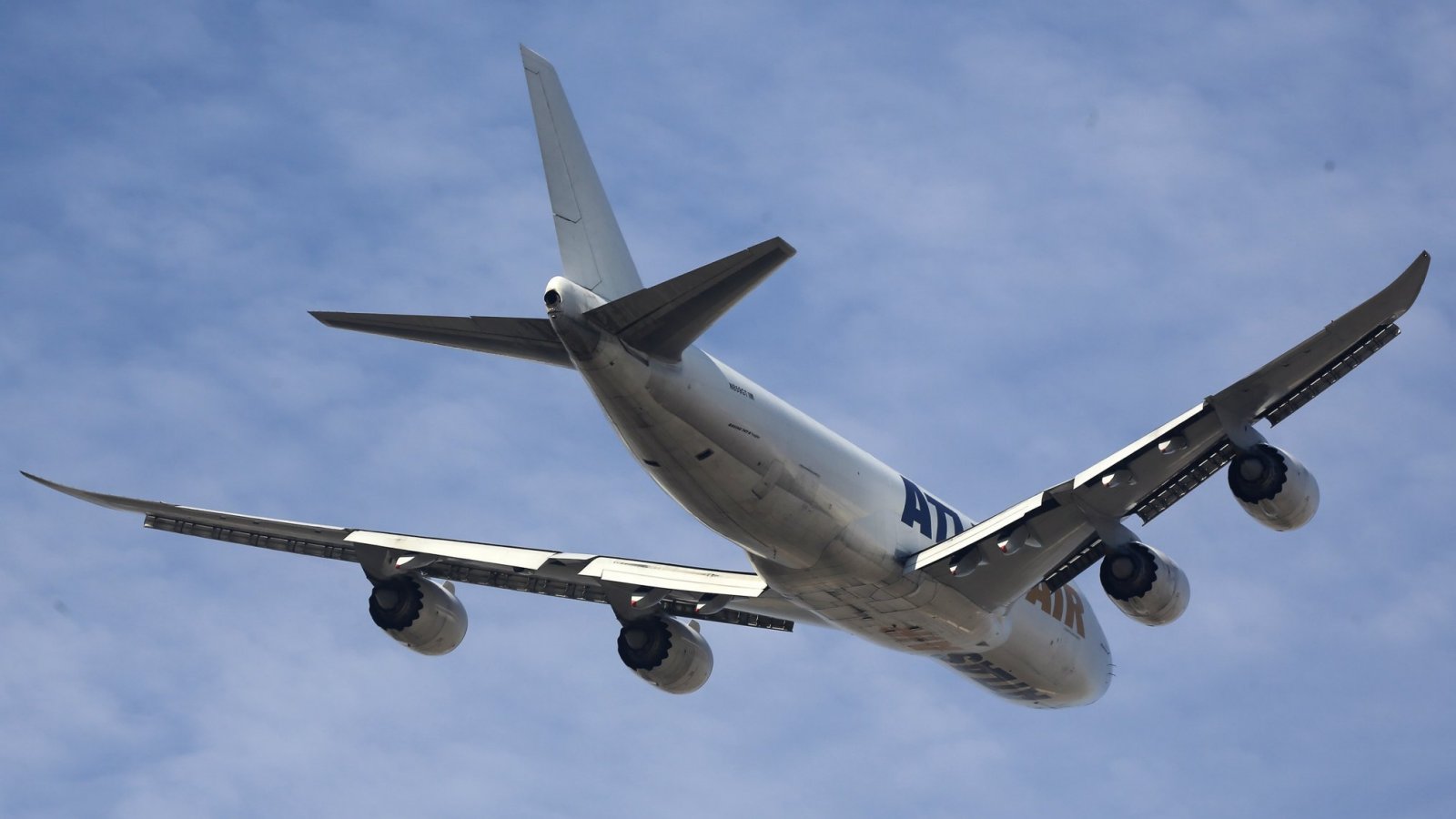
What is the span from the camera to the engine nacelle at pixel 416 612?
91.9 feet

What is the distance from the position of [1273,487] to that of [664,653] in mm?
10984

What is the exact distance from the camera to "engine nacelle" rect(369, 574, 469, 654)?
2800cm

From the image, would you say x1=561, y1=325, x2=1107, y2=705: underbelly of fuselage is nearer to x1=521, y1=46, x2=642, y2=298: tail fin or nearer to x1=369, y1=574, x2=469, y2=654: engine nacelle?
x1=521, y1=46, x2=642, y2=298: tail fin

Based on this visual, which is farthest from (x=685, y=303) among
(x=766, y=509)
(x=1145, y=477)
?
(x=1145, y=477)

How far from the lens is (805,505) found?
24.1 meters

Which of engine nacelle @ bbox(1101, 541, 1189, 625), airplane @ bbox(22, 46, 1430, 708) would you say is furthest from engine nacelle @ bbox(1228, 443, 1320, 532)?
engine nacelle @ bbox(1101, 541, 1189, 625)

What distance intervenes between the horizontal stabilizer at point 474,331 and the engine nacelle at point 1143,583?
9.68 m

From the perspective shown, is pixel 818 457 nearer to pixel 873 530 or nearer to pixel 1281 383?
pixel 873 530

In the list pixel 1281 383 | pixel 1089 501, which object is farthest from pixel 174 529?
pixel 1281 383

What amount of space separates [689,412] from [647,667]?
826 cm

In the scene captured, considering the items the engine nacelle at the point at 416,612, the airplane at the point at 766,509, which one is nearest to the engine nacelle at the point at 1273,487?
the airplane at the point at 766,509

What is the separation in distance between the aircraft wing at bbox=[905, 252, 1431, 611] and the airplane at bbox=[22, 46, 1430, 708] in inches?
1.4

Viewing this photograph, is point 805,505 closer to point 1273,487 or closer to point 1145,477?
point 1145,477

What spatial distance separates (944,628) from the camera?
27328 millimetres
